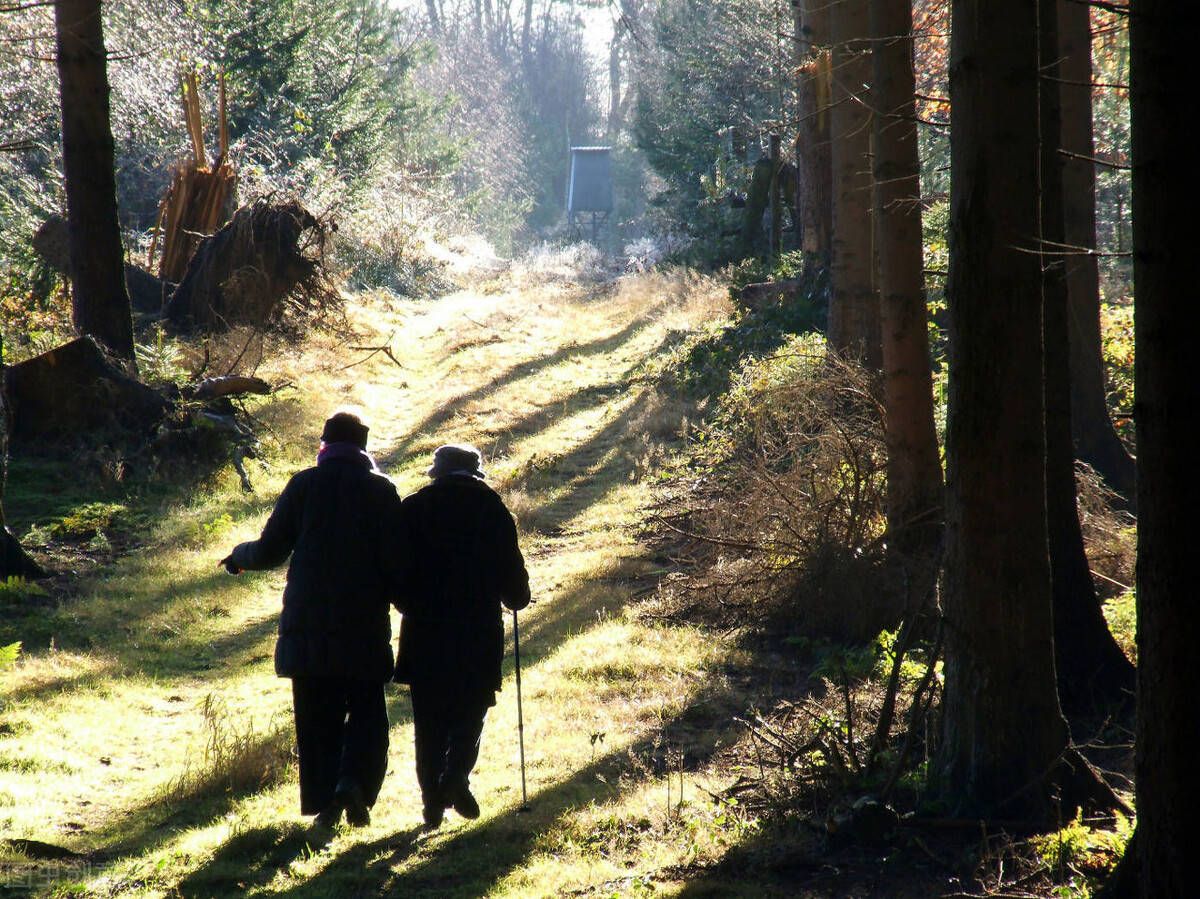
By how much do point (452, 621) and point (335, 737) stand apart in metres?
0.79

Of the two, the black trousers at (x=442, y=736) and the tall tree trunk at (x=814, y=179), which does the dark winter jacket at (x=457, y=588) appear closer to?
the black trousers at (x=442, y=736)

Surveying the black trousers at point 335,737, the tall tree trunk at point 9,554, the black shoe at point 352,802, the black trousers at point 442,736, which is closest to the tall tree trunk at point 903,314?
the black trousers at point 442,736

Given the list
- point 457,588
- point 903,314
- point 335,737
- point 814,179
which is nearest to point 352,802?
point 335,737

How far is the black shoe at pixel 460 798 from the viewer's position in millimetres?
5371

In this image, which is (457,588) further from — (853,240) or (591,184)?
(591,184)

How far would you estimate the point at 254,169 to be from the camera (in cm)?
2283

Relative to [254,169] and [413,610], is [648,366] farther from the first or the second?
[413,610]

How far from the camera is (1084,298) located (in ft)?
35.8

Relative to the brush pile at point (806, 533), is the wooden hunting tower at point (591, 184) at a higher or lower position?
higher

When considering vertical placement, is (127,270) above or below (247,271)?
above

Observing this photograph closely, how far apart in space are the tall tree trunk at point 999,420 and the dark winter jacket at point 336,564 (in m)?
2.68

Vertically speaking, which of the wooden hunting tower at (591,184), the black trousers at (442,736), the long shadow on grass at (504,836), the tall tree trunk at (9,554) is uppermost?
the wooden hunting tower at (591,184)

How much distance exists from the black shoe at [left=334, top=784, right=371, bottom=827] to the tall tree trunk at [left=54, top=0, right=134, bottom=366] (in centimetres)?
914

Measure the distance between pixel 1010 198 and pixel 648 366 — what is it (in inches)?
568
